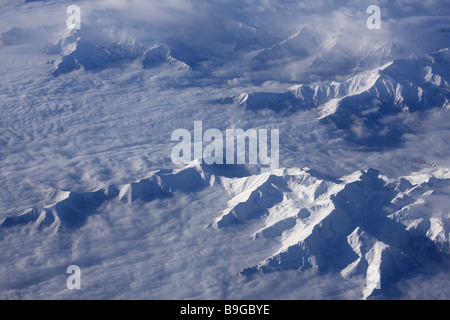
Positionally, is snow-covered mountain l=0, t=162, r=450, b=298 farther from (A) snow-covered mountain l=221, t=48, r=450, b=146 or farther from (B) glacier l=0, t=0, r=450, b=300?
(A) snow-covered mountain l=221, t=48, r=450, b=146

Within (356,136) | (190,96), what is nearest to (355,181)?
(356,136)

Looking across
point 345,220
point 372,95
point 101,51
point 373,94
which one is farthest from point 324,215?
point 101,51

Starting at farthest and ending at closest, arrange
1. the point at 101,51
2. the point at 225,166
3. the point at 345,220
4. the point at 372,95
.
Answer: the point at 101,51
the point at 372,95
the point at 225,166
the point at 345,220

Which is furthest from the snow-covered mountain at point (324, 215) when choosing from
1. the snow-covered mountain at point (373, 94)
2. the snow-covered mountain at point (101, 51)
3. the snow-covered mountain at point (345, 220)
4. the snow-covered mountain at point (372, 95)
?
the snow-covered mountain at point (101, 51)

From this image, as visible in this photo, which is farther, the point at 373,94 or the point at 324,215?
the point at 373,94

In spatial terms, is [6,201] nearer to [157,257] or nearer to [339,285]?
[157,257]

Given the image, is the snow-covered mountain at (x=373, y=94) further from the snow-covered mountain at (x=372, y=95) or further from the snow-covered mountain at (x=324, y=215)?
the snow-covered mountain at (x=324, y=215)

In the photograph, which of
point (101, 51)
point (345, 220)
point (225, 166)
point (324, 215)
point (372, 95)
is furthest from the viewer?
point (101, 51)

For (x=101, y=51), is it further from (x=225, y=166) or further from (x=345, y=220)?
(x=345, y=220)

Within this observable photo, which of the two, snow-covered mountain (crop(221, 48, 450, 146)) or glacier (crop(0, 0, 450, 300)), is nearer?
glacier (crop(0, 0, 450, 300))

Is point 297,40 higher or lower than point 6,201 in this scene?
higher

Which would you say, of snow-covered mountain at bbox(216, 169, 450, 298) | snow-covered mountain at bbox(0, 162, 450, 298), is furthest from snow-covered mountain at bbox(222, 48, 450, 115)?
snow-covered mountain at bbox(216, 169, 450, 298)
